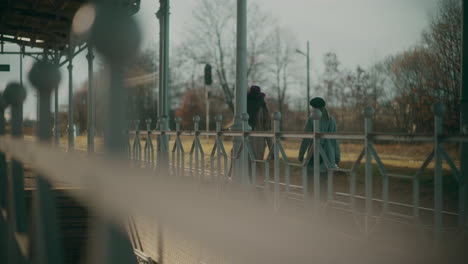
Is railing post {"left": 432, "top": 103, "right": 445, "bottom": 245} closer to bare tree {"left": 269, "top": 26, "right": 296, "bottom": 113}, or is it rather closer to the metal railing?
the metal railing

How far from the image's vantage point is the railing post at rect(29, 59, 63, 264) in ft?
2.99

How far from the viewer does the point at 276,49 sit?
3012cm

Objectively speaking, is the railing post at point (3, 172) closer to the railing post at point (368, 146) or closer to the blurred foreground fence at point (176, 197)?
the blurred foreground fence at point (176, 197)

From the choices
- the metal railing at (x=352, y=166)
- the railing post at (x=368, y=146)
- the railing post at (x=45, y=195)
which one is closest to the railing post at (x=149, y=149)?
the metal railing at (x=352, y=166)

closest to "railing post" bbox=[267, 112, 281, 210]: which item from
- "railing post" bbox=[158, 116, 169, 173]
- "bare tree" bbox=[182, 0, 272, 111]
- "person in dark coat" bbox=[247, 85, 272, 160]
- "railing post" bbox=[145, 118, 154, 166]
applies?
"railing post" bbox=[158, 116, 169, 173]


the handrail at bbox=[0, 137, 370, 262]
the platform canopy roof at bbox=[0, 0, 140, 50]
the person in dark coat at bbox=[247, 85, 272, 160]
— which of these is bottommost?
the handrail at bbox=[0, 137, 370, 262]

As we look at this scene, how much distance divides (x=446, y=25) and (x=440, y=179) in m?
8.70

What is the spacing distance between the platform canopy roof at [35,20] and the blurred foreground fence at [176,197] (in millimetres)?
2248

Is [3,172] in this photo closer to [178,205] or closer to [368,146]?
[368,146]

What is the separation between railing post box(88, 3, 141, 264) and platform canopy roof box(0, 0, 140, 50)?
19.1 feet

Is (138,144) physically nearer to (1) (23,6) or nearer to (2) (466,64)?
(1) (23,6)

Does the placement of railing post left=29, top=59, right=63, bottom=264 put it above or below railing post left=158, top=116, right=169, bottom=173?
above

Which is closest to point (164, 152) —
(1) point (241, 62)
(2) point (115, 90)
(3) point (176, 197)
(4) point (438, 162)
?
(1) point (241, 62)

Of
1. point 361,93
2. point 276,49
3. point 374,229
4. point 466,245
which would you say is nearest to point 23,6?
point 374,229
